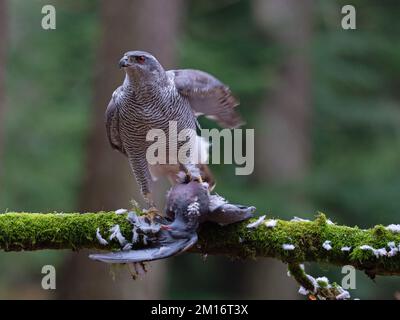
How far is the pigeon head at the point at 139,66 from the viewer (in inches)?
161

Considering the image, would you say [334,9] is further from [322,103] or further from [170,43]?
[170,43]

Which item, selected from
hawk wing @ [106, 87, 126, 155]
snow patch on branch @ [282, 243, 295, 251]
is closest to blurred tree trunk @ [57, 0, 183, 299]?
hawk wing @ [106, 87, 126, 155]

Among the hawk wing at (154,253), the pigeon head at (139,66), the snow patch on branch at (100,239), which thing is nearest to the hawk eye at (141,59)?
the pigeon head at (139,66)

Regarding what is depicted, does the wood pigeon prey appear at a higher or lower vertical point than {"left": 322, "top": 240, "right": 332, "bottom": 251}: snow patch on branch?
higher

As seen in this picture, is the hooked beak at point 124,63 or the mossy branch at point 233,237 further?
the hooked beak at point 124,63

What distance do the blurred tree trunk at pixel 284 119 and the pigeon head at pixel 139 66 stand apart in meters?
8.72

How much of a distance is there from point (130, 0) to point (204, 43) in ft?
9.70

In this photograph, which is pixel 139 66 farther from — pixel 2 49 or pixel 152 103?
pixel 2 49

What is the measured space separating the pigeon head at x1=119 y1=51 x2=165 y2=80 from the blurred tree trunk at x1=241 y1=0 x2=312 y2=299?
8.72 m

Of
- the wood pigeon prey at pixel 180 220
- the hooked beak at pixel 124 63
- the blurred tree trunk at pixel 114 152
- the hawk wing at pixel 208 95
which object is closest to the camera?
the wood pigeon prey at pixel 180 220

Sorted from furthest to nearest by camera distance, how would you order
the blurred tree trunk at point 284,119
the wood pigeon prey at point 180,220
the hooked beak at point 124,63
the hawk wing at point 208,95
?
the blurred tree trunk at point 284,119
the hawk wing at point 208,95
the hooked beak at point 124,63
the wood pigeon prey at point 180,220

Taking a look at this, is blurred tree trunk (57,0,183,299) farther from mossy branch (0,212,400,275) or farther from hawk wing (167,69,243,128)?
mossy branch (0,212,400,275)

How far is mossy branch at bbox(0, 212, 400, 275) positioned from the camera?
3.45m

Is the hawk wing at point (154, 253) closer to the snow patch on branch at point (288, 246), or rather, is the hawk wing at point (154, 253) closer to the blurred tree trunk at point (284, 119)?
the snow patch on branch at point (288, 246)
